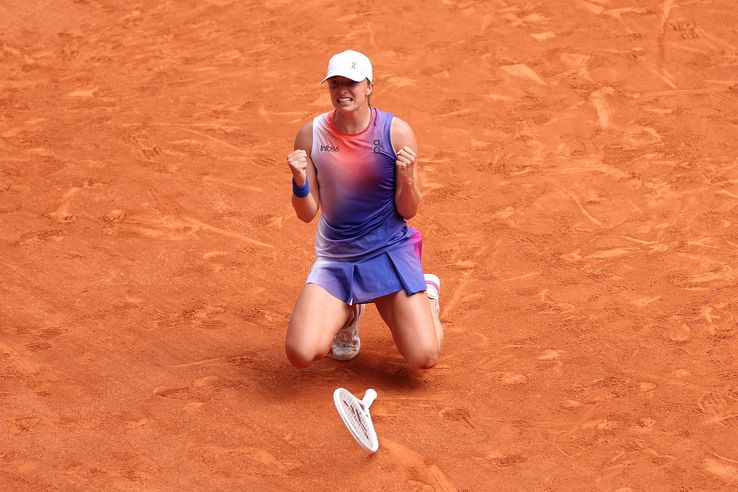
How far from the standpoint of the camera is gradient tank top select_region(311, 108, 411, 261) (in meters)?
5.38

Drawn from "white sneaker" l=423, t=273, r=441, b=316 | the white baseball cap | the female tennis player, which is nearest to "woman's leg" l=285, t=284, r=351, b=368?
the female tennis player

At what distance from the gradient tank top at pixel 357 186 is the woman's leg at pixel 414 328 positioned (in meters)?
0.29

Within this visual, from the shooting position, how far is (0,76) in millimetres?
9484

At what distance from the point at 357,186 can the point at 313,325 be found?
742 mm

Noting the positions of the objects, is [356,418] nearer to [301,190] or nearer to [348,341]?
[348,341]

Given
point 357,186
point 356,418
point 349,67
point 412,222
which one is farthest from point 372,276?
point 412,222

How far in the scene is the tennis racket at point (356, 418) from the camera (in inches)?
192

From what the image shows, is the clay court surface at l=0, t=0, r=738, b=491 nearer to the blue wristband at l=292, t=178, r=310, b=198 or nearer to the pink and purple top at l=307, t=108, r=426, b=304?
the pink and purple top at l=307, t=108, r=426, b=304

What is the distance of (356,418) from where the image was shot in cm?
495

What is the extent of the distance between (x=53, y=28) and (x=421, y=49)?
12.1 feet

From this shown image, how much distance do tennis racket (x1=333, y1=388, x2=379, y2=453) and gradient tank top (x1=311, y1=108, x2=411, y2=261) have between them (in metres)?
0.88

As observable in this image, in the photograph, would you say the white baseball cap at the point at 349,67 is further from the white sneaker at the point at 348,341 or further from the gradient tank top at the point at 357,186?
the white sneaker at the point at 348,341

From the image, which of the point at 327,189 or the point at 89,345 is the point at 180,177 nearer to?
the point at 89,345

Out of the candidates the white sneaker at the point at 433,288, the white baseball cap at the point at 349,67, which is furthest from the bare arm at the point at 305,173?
the white sneaker at the point at 433,288
